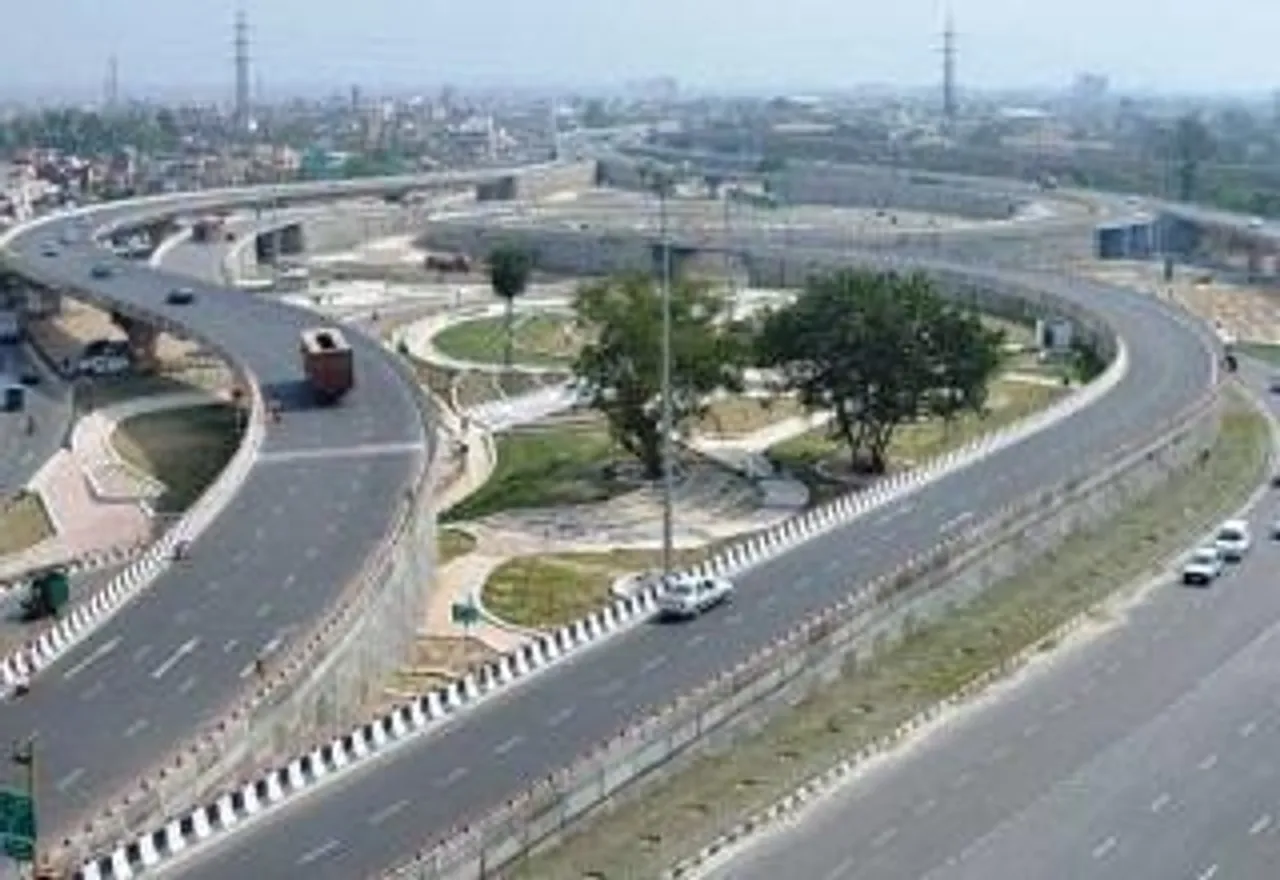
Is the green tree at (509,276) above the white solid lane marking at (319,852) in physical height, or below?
above

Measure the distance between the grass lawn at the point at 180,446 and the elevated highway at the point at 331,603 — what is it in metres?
4.51

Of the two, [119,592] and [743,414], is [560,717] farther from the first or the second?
[743,414]

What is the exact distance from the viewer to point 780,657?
50.1 metres

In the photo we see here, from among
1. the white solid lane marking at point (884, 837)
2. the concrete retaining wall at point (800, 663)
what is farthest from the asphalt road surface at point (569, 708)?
the white solid lane marking at point (884, 837)

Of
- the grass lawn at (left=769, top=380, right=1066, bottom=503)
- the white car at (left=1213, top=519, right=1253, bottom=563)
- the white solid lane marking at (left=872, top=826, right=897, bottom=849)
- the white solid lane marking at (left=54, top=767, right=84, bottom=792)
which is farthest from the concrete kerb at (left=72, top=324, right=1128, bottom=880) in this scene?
the white car at (left=1213, top=519, right=1253, bottom=563)

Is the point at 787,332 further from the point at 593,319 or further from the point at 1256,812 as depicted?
the point at 1256,812

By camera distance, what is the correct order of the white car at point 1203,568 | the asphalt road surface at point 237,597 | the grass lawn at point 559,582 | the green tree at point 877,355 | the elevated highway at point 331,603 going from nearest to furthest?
the elevated highway at point 331,603, the asphalt road surface at point 237,597, the grass lawn at point 559,582, the white car at point 1203,568, the green tree at point 877,355

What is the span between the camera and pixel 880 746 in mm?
48500

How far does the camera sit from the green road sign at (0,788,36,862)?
31453 millimetres

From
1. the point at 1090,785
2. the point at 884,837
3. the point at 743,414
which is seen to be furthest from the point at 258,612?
the point at 743,414

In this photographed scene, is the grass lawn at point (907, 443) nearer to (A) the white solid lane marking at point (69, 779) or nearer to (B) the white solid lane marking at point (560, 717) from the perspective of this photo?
(B) the white solid lane marking at point (560, 717)

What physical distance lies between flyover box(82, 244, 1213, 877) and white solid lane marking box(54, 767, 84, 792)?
13.9 ft

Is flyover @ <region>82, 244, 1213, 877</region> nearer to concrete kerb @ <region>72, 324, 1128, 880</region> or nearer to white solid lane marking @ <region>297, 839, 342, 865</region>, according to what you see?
white solid lane marking @ <region>297, 839, 342, 865</region>

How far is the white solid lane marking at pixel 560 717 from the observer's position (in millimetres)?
45969
